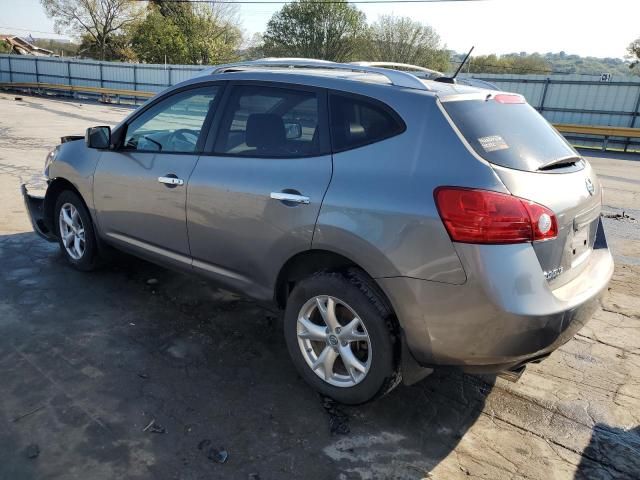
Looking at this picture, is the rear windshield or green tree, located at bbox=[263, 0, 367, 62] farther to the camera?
green tree, located at bbox=[263, 0, 367, 62]

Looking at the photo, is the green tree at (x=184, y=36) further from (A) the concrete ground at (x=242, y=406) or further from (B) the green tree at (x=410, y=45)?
(A) the concrete ground at (x=242, y=406)

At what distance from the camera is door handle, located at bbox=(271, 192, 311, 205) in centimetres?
281

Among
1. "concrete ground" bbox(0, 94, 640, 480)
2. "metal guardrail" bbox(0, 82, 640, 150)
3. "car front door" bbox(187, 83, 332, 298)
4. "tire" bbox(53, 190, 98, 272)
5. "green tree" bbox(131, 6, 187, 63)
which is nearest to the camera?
"concrete ground" bbox(0, 94, 640, 480)

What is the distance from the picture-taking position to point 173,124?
3961mm

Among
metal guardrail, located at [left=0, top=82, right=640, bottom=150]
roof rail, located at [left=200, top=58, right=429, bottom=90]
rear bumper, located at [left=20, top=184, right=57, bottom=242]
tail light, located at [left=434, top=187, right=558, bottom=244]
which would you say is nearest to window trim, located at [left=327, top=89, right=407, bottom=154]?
roof rail, located at [left=200, top=58, right=429, bottom=90]

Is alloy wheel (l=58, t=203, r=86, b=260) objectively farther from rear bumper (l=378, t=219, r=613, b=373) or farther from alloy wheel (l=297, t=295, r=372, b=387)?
rear bumper (l=378, t=219, r=613, b=373)

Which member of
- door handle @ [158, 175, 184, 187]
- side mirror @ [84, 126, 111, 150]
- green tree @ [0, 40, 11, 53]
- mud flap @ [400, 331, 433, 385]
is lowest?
mud flap @ [400, 331, 433, 385]

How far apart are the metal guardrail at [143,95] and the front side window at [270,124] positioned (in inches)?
680

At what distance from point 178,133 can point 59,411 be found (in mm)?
2036

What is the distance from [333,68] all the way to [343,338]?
1713 mm

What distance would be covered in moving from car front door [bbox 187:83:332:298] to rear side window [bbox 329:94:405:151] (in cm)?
8

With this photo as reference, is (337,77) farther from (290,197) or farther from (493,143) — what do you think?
(493,143)

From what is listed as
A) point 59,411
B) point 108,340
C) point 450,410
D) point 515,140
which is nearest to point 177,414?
point 59,411

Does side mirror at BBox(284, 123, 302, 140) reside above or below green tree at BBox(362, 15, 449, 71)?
below
